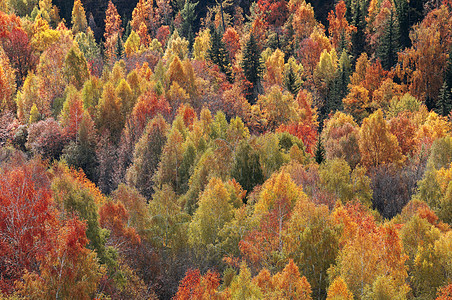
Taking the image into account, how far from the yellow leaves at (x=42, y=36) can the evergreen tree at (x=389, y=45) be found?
6921 cm

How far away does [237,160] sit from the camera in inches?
1949

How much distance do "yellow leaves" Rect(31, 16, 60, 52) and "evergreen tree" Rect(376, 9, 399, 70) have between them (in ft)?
227

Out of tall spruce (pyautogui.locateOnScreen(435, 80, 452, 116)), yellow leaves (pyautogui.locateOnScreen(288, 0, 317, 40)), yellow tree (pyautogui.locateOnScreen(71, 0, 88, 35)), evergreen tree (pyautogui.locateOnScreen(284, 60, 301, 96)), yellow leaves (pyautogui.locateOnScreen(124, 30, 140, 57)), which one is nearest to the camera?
tall spruce (pyautogui.locateOnScreen(435, 80, 452, 116))

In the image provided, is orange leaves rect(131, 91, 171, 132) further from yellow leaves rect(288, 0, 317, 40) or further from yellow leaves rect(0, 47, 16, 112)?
yellow leaves rect(288, 0, 317, 40)

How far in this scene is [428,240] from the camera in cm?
3794

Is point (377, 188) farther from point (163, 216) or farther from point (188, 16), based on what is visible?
point (188, 16)

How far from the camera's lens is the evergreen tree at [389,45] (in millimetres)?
98062

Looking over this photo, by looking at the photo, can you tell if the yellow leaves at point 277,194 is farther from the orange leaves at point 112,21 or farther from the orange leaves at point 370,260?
the orange leaves at point 112,21

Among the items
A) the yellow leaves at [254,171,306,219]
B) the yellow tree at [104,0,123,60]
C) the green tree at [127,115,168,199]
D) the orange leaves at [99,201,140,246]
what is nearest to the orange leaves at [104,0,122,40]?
the yellow tree at [104,0,123,60]

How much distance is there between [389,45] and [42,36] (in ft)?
238

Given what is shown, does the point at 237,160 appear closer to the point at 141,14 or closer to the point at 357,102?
the point at 357,102

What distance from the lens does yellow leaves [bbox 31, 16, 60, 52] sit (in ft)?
329

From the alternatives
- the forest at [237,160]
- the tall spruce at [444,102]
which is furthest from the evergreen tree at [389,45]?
the tall spruce at [444,102]

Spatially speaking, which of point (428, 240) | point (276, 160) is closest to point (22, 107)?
point (276, 160)
